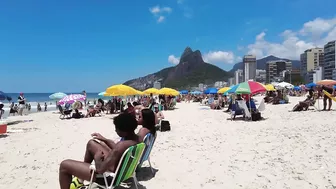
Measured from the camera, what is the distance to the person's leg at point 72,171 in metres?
3.07

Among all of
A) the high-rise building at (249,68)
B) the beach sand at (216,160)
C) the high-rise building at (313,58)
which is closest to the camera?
the beach sand at (216,160)

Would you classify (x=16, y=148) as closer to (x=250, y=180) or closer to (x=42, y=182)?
(x=42, y=182)

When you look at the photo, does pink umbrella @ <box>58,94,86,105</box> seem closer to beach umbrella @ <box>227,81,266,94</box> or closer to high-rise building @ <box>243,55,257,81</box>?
beach umbrella @ <box>227,81,266,94</box>

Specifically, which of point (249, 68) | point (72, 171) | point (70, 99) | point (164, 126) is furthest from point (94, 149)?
point (249, 68)

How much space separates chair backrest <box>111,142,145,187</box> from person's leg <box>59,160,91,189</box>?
1.10 feet

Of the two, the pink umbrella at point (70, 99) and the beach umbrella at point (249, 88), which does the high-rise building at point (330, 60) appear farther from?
the pink umbrella at point (70, 99)

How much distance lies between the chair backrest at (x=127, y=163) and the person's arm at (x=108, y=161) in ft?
0.29

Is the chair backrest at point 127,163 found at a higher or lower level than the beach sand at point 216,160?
higher

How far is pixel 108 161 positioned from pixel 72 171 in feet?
1.51

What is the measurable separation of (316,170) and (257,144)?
2161 mm

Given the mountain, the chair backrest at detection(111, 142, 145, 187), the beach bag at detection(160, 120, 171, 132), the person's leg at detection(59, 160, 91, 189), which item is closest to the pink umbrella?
the beach bag at detection(160, 120, 171, 132)

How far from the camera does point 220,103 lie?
19.3m

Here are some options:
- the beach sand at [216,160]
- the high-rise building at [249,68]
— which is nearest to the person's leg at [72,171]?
the beach sand at [216,160]

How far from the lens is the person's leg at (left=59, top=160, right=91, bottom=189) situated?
3070mm
